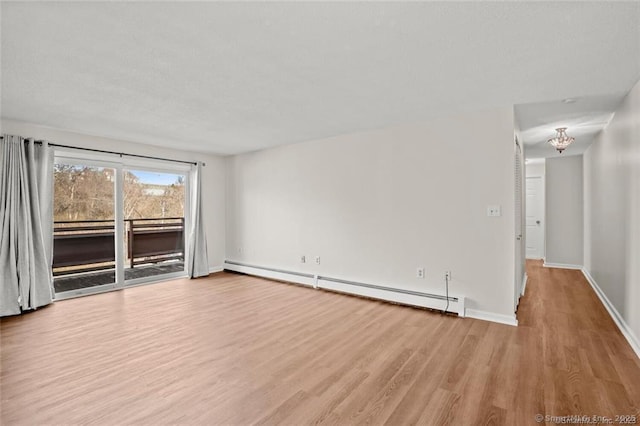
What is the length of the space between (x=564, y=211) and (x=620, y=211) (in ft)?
12.5

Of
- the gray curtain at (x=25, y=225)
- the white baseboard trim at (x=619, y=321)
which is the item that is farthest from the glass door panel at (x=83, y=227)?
the white baseboard trim at (x=619, y=321)

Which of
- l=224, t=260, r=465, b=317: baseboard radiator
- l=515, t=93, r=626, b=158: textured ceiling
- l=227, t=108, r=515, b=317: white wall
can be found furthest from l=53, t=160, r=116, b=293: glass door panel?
l=515, t=93, r=626, b=158: textured ceiling

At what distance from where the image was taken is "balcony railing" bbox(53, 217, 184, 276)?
450 cm

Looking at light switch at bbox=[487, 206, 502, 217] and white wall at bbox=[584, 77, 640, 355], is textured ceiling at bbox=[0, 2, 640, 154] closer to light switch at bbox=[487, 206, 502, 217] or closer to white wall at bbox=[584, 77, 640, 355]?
white wall at bbox=[584, 77, 640, 355]

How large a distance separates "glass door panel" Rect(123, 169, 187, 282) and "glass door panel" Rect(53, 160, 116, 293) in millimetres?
274

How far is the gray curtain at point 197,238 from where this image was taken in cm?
579

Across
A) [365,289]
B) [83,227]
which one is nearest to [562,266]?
[365,289]

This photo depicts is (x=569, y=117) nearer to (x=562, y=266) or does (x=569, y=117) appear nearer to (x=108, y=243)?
(x=562, y=266)

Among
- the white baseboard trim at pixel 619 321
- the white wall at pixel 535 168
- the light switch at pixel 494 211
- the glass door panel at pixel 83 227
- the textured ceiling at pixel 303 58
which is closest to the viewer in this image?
the textured ceiling at pixel 303 58

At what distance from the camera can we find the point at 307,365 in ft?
8.20

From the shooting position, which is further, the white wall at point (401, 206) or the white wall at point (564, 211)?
the white wall at point (564, 211)

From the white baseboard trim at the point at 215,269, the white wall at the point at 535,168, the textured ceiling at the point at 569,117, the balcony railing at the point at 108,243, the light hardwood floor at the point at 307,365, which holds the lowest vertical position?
the light hardwood floor at the point at 307,365

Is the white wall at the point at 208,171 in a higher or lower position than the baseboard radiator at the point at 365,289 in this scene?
higher

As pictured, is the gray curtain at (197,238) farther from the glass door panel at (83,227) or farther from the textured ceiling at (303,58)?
the textured ceiling at (303,58)
